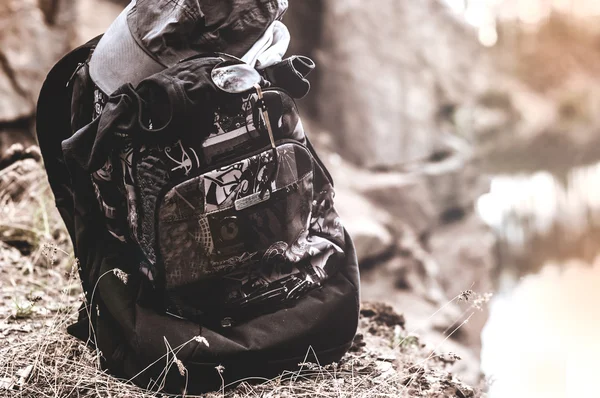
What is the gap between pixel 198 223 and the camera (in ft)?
3.18

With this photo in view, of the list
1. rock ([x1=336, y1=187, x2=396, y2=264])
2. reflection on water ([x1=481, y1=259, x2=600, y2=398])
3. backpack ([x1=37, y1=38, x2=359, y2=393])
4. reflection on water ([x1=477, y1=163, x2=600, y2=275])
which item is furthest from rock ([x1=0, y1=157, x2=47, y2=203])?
reflection on water ([x1=477, y1=163, x2=600, y2=275])

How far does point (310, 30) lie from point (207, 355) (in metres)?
4.06

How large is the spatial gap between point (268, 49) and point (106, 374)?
65 cm

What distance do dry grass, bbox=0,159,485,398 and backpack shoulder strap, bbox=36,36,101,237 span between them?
0.34 feet

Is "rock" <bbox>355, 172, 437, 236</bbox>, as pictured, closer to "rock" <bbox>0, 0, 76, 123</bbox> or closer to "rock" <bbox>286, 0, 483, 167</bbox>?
"rock" <bbox>286, 0, 483, 167</bbox>

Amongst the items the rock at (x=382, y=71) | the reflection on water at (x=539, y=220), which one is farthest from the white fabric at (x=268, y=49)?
the reflection on water at (x=539, y=220)

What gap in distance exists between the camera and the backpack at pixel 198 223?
3.08 ft

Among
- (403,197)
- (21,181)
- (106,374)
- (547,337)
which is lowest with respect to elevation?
(403,197)

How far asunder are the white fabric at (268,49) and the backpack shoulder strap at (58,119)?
31 cm

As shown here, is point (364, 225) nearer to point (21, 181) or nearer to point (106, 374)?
point (21, 181)

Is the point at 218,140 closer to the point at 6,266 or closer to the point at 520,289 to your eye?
the point at 6,266

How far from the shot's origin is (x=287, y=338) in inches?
41.3

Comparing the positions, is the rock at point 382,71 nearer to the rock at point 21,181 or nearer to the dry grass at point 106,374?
the rock at point 21,181

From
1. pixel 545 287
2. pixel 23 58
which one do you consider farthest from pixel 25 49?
pixel 545 287
